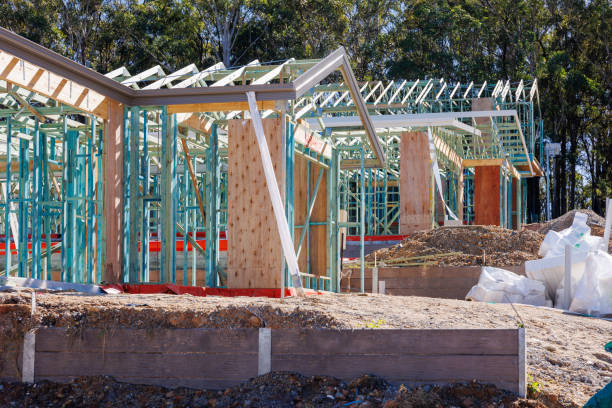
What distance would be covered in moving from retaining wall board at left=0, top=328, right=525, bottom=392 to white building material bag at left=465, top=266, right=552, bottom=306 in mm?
6272

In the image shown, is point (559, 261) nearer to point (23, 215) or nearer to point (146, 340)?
point (146, 340)

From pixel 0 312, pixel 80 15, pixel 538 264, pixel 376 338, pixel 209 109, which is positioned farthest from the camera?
pixel 80 15

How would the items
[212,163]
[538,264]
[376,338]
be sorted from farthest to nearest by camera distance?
[538,264] → [212,163] → [376,338]

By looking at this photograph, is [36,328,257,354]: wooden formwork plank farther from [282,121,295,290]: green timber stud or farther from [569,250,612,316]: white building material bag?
[569,250,612,316]: white building material bag

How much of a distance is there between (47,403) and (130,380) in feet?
2.33

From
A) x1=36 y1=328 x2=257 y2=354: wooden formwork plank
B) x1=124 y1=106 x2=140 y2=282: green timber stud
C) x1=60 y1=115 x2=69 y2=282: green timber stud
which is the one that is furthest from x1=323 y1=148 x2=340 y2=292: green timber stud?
x1=36 y1=328 x2=257 y2=354: wooden formwork plank

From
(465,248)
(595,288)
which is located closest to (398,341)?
(595,288)

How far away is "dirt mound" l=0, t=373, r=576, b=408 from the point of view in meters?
6.14

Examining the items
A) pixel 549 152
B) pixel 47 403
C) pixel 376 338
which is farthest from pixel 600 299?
pixel 549 152

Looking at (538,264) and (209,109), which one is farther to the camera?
(538,264)

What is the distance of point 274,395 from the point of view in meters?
6.27

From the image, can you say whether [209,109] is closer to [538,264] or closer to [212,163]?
[212,163]

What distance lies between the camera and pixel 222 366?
6.62m

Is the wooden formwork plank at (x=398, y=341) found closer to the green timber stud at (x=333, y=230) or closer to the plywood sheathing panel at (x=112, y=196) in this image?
the plywood sheathing panel at (x=112, y=196)
